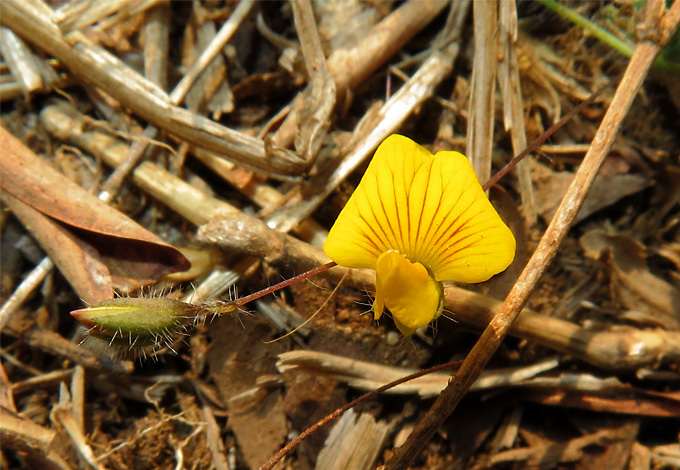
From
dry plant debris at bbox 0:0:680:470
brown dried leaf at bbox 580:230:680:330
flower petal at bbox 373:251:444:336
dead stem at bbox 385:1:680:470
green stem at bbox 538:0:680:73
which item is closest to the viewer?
flower petal at bbox 373:251:444:336

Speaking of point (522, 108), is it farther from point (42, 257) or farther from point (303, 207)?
point (42, 257)

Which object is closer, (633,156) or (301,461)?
(301,461)

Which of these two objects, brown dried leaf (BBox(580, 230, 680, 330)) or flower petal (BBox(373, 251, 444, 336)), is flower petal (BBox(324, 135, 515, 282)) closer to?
flower petal (BBox(373, 251, 444, 336))

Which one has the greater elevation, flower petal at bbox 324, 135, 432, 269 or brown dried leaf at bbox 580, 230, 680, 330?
flower petal at bbox 324, 135, 432, 269

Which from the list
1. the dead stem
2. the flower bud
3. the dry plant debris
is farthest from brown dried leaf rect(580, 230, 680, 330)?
the flower bud

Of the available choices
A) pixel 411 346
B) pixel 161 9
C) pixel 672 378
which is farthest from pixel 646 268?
pixel 161 9

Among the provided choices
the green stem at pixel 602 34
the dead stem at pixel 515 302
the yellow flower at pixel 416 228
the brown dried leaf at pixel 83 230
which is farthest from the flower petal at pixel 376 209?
the green stem at pixel 602 34

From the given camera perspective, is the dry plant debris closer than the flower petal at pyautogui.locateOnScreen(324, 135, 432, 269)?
No
